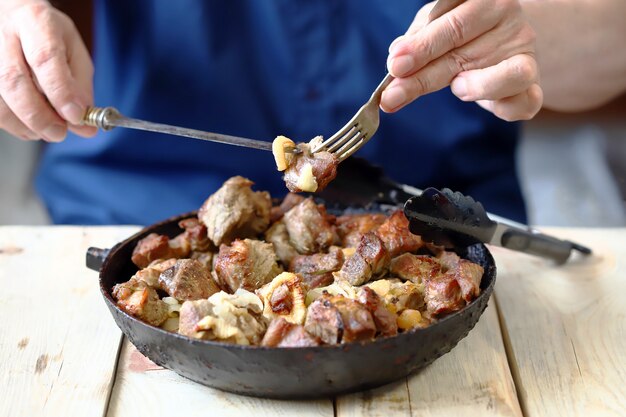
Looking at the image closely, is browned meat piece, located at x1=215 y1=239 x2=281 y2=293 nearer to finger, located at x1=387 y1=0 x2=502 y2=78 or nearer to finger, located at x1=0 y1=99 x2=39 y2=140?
finger, located at x1=387 y1=0 x2=502 y2=78

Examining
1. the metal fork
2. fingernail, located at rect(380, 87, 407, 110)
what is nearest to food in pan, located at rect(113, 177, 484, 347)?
the metal fork

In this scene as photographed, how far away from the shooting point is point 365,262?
5.70ft

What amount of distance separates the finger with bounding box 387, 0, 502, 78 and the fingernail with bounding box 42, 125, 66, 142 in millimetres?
950

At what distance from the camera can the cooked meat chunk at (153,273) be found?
175 centimetres

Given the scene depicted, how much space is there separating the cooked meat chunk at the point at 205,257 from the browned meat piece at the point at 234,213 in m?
0.05

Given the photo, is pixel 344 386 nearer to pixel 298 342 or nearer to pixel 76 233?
pixel 298 342

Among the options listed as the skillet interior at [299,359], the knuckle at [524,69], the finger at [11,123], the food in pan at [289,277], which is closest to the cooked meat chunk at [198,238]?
the food in pan at [289,277]

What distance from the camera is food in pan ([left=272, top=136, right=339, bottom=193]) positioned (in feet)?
5.76

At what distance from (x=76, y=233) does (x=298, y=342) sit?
127 cm

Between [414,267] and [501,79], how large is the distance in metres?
0.48

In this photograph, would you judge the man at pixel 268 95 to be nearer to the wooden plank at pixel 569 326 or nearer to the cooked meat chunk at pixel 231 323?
the wooden plank at pixel 569 326

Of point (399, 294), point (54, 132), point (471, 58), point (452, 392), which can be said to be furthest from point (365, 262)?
point (54, 132)

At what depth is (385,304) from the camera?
1.64 meters

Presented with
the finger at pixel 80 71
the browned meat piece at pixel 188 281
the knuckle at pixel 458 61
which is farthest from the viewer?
the finger at pixel 80 71
